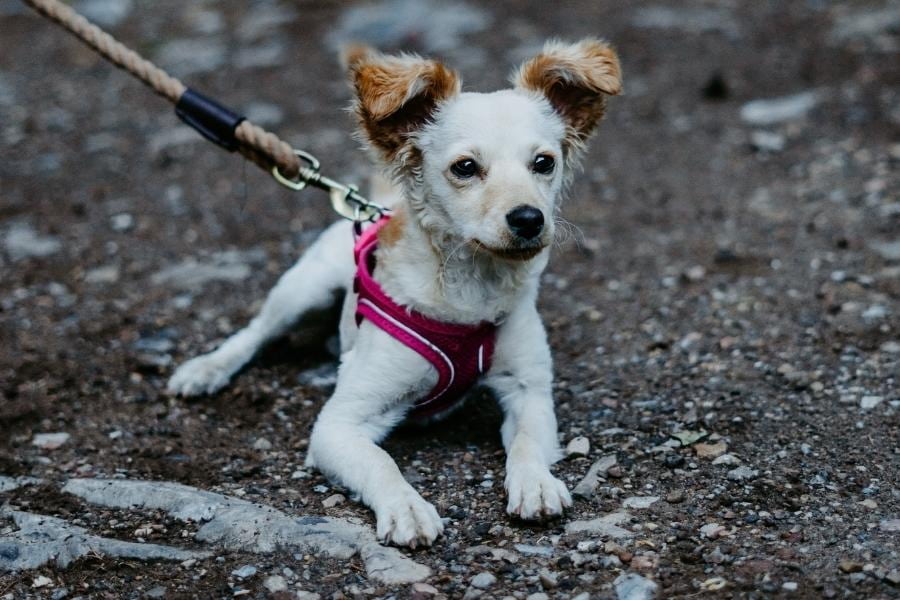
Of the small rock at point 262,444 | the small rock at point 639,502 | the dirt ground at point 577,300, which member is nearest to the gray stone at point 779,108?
the dirt ground at point 577,300

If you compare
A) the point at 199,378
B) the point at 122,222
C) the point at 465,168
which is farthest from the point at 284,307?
the point at 122,222

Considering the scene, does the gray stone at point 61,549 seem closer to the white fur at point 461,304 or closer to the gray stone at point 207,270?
the white fur at point 461,304

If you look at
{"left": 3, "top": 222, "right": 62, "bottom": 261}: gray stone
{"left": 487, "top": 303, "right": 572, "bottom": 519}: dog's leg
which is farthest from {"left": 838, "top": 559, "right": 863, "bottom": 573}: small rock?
{"left": 3, "top": 222, "right": 62, "bottom": 261}: gray stone

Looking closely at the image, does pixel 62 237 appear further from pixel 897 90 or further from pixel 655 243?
pixel 897 90

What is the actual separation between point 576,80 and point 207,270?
297cm

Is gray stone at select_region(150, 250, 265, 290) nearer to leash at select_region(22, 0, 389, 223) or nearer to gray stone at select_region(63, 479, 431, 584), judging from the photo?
leash at select_region(22, 0, 389, 223)

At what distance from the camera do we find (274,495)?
3723 mm

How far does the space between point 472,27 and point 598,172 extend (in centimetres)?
329

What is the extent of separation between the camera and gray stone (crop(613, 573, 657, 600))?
9.71ft

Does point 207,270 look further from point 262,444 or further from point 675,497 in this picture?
point 675,497

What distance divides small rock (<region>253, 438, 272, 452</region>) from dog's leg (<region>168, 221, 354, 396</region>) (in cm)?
55

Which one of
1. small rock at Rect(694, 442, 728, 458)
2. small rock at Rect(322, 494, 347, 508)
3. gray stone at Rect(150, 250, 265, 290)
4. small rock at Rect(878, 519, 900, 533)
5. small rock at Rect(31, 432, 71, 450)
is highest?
small rock at Rect(878, 519, 900, 533)

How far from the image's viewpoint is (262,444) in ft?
13.8

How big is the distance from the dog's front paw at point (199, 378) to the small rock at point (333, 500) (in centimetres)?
123
